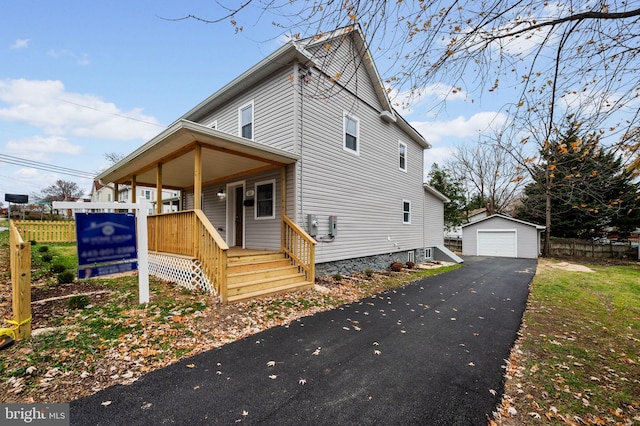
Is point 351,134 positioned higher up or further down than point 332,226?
higher up

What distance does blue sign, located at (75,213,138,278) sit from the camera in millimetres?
4328

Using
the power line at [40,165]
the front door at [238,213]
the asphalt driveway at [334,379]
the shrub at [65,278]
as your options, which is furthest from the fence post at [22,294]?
the power line at [40,165]

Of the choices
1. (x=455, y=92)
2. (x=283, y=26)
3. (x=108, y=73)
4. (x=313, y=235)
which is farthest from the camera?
(x=108, y=73)

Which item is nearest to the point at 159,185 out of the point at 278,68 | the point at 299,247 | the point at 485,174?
the point at 299,247

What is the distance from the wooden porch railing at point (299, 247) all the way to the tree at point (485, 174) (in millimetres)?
24256

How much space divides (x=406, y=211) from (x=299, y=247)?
7704 millimetres

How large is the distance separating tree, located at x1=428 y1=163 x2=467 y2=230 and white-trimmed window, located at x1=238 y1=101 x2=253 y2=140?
17.7 metres

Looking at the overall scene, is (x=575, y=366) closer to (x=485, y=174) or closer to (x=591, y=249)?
(x=591, y=249)

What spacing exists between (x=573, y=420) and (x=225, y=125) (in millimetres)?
11063

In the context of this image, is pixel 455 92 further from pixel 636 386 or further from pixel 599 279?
pixel 599 279

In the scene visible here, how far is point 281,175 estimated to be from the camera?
7672 mm

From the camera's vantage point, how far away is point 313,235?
7.81 m

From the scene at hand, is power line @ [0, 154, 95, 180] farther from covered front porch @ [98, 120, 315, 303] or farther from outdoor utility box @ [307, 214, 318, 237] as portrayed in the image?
outdoor utility box @ [307, 214, 318, 237]

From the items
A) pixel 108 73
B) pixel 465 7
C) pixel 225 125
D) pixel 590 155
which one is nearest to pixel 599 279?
pixel 590 155
